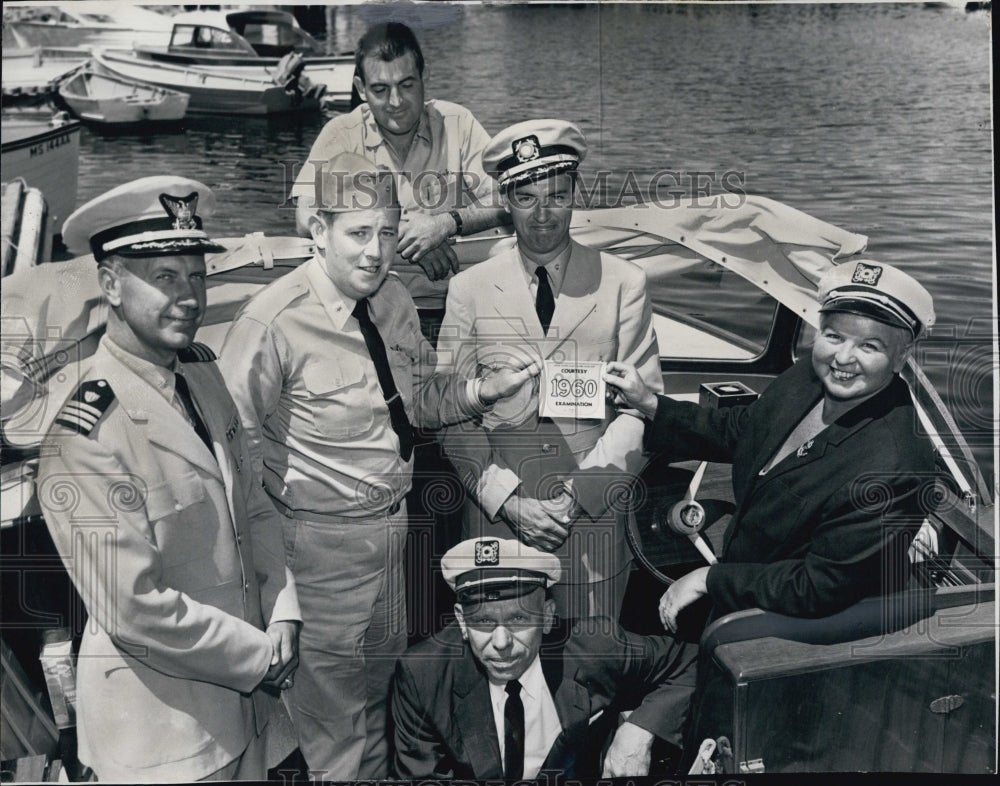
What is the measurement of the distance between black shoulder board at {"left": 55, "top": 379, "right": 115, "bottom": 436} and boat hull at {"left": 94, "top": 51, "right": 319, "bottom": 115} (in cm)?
115

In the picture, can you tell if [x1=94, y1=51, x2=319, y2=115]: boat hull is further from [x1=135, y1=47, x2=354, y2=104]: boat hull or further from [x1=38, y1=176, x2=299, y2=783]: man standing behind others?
[x1=38, y1=176, x2=299, y2=783]: man standing behind others

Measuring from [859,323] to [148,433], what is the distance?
2.48 metres

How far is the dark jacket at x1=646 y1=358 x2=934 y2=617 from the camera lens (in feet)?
13.5

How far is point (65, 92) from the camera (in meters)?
4.32

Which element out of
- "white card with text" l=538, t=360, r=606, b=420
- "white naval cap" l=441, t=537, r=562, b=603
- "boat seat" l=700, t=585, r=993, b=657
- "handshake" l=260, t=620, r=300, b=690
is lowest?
"handshake" l=260, t=620, r=300, b=690

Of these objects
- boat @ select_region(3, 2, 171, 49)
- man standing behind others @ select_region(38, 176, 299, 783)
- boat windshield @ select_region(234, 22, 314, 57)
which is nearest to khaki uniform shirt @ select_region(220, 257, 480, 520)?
man standing behind others @ select_region(38, 176, 299, 783)

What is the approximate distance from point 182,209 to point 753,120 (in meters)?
2.11

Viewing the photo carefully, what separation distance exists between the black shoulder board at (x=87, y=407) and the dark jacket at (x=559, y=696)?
139 cm

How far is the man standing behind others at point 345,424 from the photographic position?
13.6 ft

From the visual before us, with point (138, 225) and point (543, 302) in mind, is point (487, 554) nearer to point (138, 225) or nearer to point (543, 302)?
point (543, 302)

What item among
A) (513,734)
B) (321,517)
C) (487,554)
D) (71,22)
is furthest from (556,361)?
(71,22)

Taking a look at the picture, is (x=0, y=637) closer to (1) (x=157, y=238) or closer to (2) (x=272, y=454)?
(2) (x=272, y=454)

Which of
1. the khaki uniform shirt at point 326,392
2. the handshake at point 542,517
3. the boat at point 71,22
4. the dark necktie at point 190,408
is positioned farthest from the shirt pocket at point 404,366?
the boat at point 71,22

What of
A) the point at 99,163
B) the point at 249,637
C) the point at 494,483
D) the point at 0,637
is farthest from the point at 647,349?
the point at 0,637
